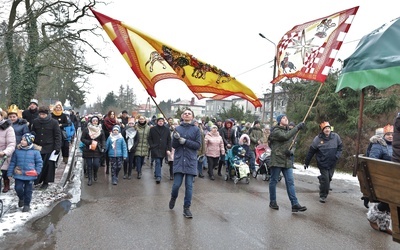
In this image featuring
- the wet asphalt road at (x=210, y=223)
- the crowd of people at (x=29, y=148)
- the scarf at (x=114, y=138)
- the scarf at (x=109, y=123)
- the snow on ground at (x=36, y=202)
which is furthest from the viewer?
the scarf at (x=109, y=123)

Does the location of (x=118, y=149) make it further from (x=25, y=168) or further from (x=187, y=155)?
(x=187, y=155)

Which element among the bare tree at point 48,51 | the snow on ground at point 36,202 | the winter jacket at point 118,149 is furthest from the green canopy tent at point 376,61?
the bare tree at point 48,51

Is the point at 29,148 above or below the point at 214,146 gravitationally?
above

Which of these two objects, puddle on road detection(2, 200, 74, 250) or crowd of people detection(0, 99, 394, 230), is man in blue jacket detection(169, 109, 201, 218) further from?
puddle on road detection(2, 200, 74, 250)

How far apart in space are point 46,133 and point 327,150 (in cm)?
615

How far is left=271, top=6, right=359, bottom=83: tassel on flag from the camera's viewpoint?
250 inches

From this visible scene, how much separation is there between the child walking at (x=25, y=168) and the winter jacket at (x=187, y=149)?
2.46 m

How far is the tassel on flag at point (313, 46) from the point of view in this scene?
6.36m

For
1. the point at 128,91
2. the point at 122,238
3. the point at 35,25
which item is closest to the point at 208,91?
the point at 122,238

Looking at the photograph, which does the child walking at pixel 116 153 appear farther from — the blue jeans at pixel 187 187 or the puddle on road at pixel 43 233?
the blue jeans at pixel 187 187

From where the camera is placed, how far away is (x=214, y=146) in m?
11.2

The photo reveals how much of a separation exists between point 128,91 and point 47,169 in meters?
83.2

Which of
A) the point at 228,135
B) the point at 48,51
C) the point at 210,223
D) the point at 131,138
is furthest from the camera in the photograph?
the point at 48,51

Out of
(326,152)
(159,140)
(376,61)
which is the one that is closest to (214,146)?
(159,140)
